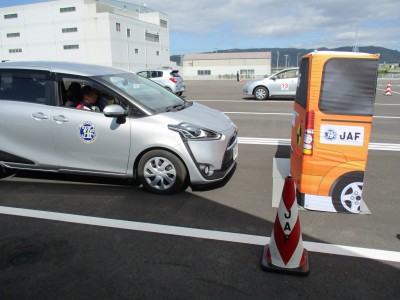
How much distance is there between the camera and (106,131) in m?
4.35

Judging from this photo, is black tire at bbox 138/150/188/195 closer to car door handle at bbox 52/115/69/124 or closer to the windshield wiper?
the windshield wiper

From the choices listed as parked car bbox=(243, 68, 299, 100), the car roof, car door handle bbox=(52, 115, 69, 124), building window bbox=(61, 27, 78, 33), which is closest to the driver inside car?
the car roof

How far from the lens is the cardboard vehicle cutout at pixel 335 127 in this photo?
3.55m

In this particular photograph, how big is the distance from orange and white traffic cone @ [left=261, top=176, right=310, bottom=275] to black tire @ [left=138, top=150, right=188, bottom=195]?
172 cm

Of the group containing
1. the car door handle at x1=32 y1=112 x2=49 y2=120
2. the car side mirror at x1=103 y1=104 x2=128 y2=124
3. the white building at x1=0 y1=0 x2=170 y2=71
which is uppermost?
the white building at x1=0 y1=0 x2=170 y2=71

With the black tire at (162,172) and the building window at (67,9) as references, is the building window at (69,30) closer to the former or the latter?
the building window at (67,9)

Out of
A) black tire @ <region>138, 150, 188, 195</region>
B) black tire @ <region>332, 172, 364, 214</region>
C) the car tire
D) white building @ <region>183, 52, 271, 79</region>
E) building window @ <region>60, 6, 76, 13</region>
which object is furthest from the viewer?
white building @ <region>183, 52, 271, 79</region>

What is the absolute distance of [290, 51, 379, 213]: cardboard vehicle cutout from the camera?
3551mm

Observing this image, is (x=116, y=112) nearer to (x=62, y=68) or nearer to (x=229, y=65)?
(x=62, y=68)

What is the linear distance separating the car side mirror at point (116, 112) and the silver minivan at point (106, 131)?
A: 0.5 inches

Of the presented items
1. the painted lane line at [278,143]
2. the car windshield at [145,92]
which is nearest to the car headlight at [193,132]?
the car windshield at [145,92]

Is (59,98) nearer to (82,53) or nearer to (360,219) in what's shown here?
(360,219)

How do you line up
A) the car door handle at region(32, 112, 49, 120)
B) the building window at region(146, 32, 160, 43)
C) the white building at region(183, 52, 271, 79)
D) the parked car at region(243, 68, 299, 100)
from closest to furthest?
the car door handle at region(32, 112, 49, 120) < the parked car at region(243, 68, 299, 100) < the building window at region(146, 32, 160, 43) < the white building at region(183, 52, 271, 79)

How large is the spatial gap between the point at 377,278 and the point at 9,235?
11.6 ft
